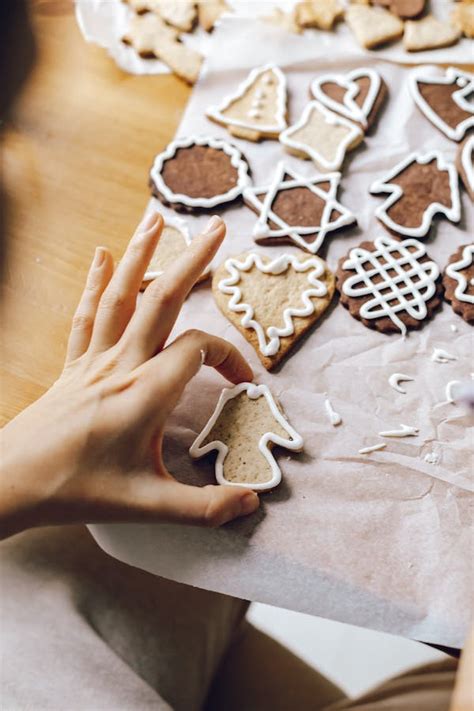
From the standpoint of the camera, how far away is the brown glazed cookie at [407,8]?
4.16ft

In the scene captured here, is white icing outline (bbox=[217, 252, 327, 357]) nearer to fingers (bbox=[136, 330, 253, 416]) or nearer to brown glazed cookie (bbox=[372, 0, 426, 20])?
fingers (bbox=[136, 330, 253, 416])

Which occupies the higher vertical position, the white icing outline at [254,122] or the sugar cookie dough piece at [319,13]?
the sugar cookie dough piece at [319,13]

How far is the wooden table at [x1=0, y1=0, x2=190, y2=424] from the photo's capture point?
40.9 inches

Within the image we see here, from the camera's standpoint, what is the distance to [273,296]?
104cm

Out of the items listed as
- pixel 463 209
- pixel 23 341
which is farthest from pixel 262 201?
pixel 23 341

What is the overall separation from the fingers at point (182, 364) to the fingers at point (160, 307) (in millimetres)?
18

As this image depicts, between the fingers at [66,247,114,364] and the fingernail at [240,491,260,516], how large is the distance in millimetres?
268

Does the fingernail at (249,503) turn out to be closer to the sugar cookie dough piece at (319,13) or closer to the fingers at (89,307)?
the fingers at (89,307)

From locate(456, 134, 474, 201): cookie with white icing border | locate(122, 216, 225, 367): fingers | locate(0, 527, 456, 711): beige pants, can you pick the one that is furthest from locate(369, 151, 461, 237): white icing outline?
locate(0, 527, 456, 711): beige pants

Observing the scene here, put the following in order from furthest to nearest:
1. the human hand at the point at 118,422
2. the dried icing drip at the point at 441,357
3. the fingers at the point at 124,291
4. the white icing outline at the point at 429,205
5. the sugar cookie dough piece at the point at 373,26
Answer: the sugar cookie dough piece at the point at 373,26 < the white icing outline at the point at 429,205 < the dried icing drip at the point at 441,357 < the fingers at the point at 124,291 < the human hand at the point at 118,422

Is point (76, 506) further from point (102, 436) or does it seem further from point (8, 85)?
point (8, 85)

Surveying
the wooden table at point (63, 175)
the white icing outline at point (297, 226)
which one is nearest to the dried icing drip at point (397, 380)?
the white icing outline at point (297, 226)

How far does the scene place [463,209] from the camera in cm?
112

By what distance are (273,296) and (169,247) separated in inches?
6.9
